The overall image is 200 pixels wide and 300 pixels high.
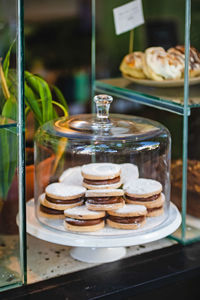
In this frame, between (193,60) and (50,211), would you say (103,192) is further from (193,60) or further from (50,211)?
(193,60)

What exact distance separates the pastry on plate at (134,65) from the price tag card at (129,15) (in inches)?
3.1

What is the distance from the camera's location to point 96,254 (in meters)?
1.19

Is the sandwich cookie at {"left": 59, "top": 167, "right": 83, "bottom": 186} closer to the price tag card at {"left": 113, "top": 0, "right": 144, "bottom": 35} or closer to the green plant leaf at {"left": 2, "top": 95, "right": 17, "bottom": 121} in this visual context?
the green plant leaf at {"left": 2, "top": 95, "right": 17, "bottom": 121}

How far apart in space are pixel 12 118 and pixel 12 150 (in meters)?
0.07

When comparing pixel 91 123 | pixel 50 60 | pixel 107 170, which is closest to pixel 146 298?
pixel 107 170

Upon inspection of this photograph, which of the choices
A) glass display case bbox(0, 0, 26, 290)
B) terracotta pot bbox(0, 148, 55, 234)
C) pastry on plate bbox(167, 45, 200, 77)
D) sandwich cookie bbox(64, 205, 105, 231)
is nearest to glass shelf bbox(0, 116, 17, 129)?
glass display case bbox(0, 0, 26, 290)

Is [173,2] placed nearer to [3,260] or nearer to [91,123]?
[91,123]

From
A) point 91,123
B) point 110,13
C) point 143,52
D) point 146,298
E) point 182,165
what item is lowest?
point 146,298

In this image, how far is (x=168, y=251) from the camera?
124 centimetres

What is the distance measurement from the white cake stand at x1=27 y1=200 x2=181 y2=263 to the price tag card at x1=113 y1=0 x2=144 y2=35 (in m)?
0.54

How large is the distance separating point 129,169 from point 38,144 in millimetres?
219

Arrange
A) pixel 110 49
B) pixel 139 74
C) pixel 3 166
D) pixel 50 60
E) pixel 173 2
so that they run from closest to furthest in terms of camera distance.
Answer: pixel 3 166 < pixel 139 74 < pixel 173 2 < pixel 110 49 < pixel 50 60

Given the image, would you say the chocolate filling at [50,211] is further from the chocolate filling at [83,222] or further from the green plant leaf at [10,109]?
the green plant leaf at [10,109]

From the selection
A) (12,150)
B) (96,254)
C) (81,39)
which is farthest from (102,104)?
(81,39)
